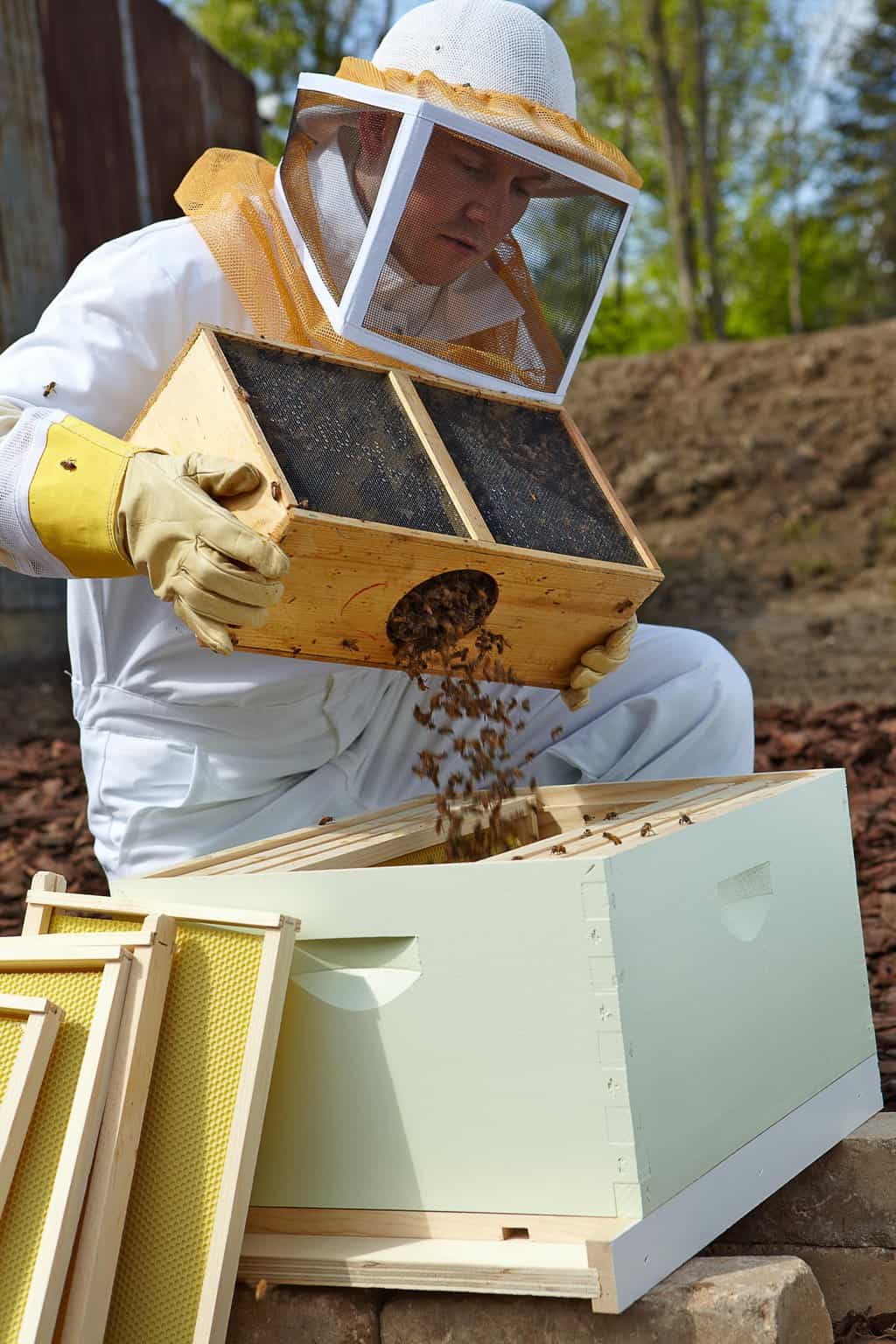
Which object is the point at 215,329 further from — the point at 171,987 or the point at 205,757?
the point at 171,987

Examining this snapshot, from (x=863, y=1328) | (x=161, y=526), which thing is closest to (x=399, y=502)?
(x=161, y=526)

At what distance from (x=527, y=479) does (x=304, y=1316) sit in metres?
1.33

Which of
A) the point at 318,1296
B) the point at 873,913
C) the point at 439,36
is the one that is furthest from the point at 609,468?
the point at 318,1296

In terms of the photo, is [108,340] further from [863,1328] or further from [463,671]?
[863,1328]

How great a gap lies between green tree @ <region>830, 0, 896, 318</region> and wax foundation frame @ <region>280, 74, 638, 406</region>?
22.0m

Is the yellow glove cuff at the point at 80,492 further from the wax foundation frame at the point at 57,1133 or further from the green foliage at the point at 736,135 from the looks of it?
the green foliage at the point at 736,135

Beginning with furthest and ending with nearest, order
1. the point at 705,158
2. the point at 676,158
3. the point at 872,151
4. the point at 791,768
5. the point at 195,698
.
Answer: the point at 872,151, the point at 705,158, the point at 676,158, the point at 791,768, the point at 195,698

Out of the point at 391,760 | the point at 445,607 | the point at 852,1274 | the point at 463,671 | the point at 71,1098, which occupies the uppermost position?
the point at 445,607

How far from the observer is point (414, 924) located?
1.71 meters

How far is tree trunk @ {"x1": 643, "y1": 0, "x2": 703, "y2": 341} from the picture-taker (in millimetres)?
11242

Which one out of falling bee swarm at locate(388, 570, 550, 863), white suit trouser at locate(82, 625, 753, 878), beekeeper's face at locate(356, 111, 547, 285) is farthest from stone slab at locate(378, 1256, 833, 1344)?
beekeeper's face at locate(356, 111, 547, 285)

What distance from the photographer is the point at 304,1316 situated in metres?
1.67

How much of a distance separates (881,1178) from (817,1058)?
0.20 metres

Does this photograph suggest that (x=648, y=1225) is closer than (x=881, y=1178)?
Yes
